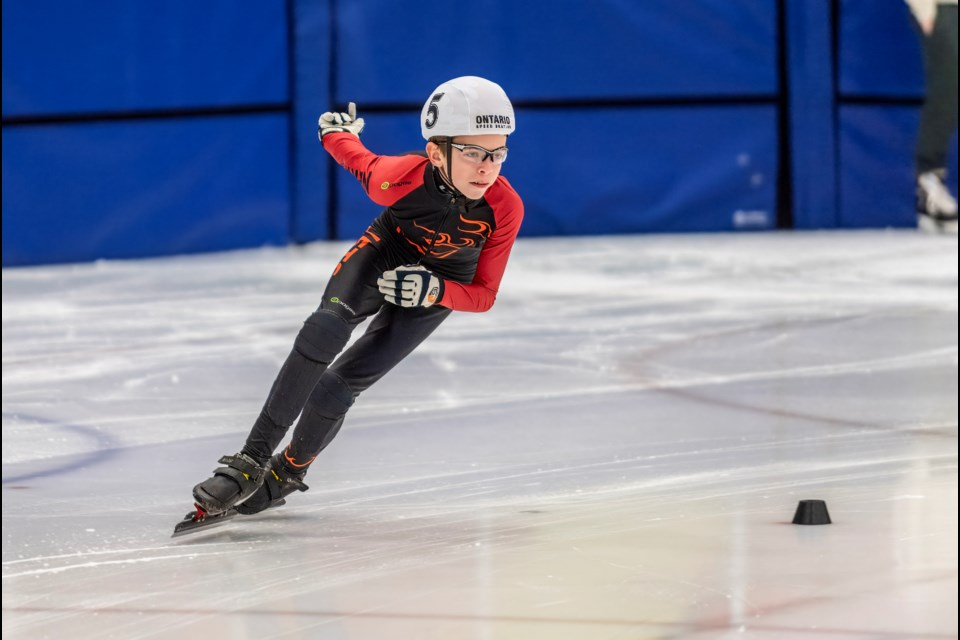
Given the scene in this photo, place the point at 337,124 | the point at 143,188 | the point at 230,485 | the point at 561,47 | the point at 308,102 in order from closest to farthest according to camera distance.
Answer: the point at 230,485 < the point at 337,124 < the point at 143,188 < the point at 308,102 < the point at 561,47

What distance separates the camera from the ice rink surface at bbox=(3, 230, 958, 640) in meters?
2.66

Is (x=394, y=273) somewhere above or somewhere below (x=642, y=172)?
below

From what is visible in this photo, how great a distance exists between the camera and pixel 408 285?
301 cm

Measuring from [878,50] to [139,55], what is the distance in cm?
455

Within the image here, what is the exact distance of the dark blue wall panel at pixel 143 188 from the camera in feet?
24.6

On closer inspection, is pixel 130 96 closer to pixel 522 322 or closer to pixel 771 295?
pixel 522 322

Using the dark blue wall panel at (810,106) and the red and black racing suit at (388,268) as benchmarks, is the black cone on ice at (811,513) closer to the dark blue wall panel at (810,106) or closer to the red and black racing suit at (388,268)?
the red and black racing suit at (388,268)

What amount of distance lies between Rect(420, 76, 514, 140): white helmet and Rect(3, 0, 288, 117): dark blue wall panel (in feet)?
16.0

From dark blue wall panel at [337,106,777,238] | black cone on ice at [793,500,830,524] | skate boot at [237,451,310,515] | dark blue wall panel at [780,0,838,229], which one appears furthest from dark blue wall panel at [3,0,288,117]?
black cone on ice at [793,500,830,524]

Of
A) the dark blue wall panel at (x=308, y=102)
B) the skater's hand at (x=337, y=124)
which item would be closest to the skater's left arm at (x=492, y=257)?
the skater's hand at (x=337, y=124)

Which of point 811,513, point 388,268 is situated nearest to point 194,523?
point 388,268

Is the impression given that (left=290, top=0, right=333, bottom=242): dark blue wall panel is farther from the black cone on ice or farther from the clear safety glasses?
the black cone on ice

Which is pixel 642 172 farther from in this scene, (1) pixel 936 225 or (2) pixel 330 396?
(2) pixel 330 396

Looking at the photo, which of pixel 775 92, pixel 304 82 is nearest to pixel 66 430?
pixel 304 82
